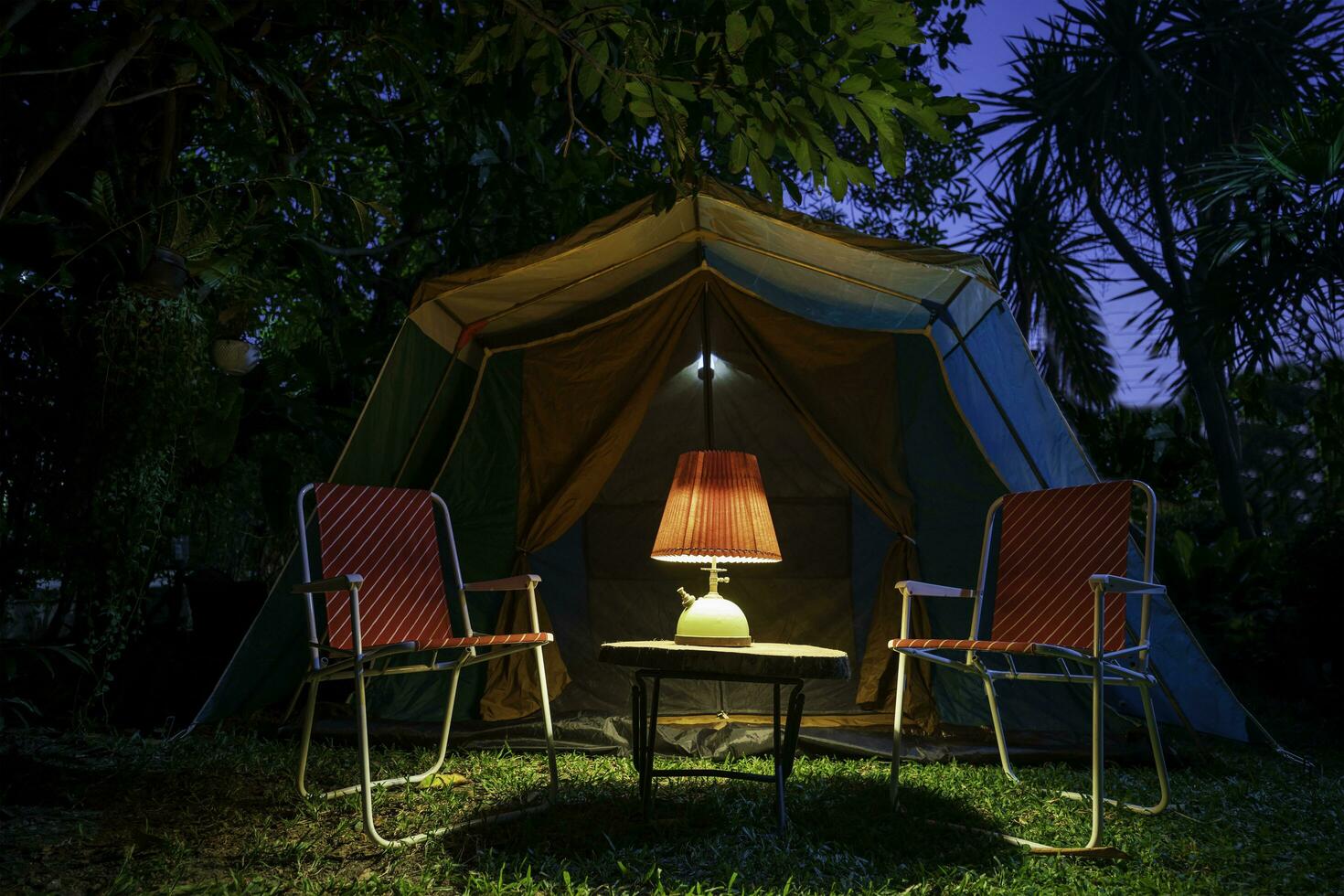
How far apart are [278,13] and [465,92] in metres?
0.57

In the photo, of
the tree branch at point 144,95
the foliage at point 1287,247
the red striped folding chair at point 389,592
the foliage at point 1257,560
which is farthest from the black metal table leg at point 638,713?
the foliage at point 1287,247

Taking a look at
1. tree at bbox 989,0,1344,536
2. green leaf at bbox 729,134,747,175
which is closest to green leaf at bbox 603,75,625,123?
green leaf at bbox 729,134,747,175

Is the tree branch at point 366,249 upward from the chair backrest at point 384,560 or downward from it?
upward

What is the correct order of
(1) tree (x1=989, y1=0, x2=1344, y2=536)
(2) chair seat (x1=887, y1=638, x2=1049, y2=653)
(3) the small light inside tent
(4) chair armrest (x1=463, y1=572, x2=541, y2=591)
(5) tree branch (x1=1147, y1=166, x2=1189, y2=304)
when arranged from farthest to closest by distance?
(5) tree branch (x1=1147, y1=166, x2=1189, y2=304) → (1) tree (x1=989, y1=0, x2=1344, y2=536) → (3) the small light inside tent → (4) chair armrest (x1=463, y1=572, x2=541, y2=591) → (2) chair seat (x1=887, y1=638, x2=1049, y2=653)

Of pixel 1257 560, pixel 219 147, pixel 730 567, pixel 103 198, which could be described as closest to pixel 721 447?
pixel 730 567

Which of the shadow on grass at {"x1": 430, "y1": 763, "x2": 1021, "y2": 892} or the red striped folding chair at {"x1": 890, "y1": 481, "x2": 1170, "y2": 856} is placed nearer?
the shadow on grass at {"x1": 430, "y1": 763, "x2": 1021, "y2": 892}

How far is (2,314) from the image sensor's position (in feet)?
8.13

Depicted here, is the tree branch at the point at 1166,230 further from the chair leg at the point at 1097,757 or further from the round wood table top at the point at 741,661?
the round wood table top at the point at 741,661

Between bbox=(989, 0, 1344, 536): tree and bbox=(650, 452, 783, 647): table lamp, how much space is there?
432cm

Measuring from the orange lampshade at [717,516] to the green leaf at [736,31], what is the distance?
139 centimetres

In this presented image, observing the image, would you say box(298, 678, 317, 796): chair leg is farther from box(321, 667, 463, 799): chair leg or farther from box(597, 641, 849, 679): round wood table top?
box(597, 641, 849, 679): round wood table top

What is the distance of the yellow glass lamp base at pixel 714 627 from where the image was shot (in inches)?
104

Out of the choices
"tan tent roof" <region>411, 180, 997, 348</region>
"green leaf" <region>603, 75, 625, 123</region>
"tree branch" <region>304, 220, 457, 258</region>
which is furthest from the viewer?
"tree branch" <region>304, 220, 457, 258</region>

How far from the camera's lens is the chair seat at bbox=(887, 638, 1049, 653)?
2377 mm
